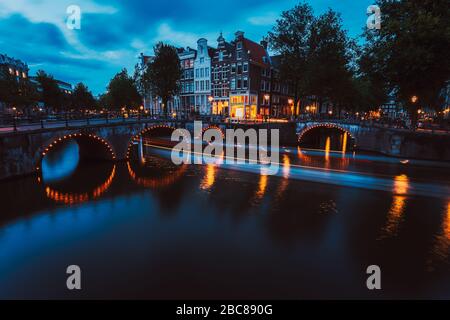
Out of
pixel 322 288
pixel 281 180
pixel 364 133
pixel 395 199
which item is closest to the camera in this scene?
pixel 322 288

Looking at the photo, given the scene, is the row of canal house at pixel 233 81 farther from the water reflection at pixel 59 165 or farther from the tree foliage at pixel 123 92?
the water reflection at pixel 59 165

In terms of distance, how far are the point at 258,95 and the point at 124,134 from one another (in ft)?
124

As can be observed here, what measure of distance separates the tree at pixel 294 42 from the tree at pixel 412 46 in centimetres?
1632

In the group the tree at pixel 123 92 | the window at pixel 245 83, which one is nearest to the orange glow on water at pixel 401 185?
the window at pixel 245 83

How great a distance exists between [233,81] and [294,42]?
50.7ft

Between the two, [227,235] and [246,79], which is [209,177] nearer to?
[227,235]

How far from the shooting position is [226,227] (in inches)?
577

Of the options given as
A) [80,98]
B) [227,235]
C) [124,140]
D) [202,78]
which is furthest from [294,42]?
[80,98]

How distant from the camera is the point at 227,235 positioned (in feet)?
45.3

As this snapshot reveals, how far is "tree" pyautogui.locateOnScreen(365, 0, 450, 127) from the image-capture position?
27625 mm

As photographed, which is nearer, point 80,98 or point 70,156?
point 70,156

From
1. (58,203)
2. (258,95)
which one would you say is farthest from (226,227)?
(258,95)

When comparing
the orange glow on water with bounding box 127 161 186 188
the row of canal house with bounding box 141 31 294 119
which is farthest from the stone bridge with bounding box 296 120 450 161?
the orange glow on water with bounding box 127 161 186 188
